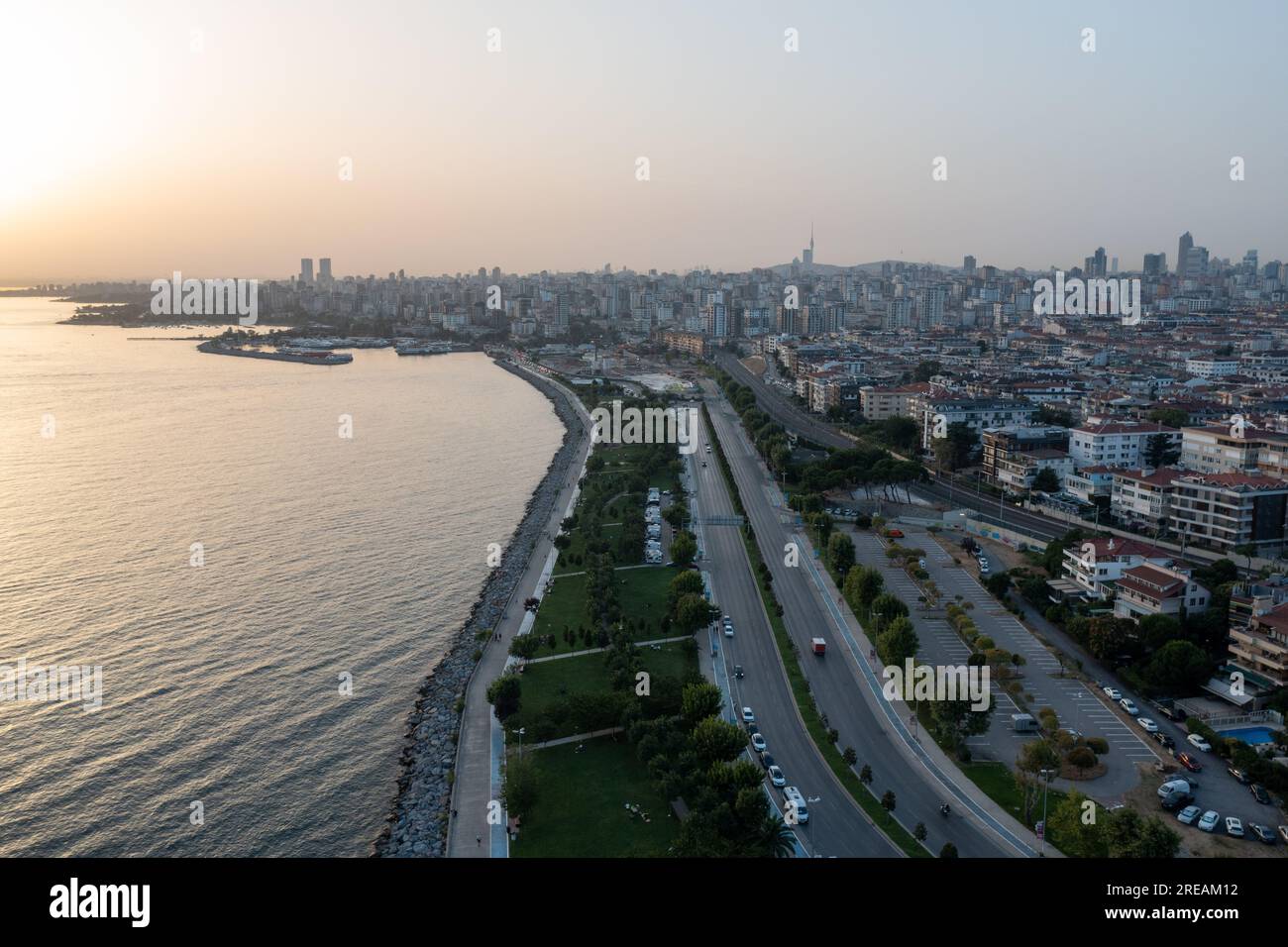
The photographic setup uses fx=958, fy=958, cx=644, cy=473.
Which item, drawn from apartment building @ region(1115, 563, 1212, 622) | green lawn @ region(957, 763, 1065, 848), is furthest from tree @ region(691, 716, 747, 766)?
apartment building @ region(1115, 563, 1212, 622)

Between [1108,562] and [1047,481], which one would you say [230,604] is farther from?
[1047,481]

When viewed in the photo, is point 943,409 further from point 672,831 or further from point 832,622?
point 672,831

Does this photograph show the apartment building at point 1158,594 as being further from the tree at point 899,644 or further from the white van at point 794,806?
the white van at point 794,806

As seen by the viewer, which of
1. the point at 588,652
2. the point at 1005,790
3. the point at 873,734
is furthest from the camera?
the point at 588,652

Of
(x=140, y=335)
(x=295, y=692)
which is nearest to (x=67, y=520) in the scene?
(x=295, y=692)

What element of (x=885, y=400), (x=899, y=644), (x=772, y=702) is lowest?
(x=772, y=702)

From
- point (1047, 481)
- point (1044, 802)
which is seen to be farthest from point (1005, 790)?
point (1047, 481)

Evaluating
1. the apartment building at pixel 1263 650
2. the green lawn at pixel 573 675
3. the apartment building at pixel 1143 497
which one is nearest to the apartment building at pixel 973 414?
the apartment building at pixel 1143 497
